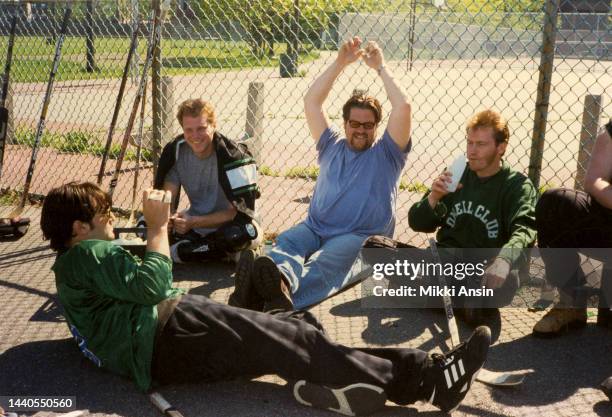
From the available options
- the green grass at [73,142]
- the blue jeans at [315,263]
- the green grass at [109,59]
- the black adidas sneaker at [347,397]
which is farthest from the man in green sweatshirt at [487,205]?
the green grass at [73,142]

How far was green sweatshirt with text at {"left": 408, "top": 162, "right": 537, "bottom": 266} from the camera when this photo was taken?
396 centimetres

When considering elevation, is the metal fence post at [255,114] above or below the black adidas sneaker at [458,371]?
above

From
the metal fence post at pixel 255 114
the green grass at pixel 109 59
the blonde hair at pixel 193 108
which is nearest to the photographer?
the blonde hair at pixel 193 108

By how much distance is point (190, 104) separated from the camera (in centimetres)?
458

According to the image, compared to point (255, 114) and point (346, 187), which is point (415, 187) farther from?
point (346, 187)

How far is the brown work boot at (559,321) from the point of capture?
12.5ft

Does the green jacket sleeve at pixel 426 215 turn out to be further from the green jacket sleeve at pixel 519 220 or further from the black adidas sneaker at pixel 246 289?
the black adidas sneaker at pixel 246 289

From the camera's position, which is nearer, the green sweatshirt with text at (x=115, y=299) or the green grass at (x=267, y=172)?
the green sweatshirt with text at (x=115, y=299)

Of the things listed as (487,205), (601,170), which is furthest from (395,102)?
(601,170)

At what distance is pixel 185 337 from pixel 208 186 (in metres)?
1.91

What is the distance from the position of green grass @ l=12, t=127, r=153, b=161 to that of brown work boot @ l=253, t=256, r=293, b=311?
5.42 meters

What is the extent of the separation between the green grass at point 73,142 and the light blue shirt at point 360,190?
4862mm

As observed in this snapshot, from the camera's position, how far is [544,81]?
4.38 metres

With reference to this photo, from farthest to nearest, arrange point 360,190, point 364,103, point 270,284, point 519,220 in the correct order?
point 360,190, point 364,103, point 519,220, point 270,284
